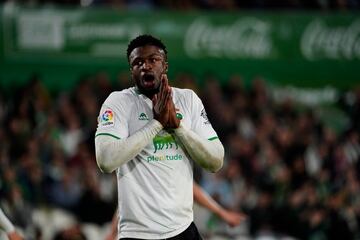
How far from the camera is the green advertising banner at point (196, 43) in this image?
1209 centimetres

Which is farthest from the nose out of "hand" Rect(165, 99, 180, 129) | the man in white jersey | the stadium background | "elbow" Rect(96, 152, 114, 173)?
the stadium background

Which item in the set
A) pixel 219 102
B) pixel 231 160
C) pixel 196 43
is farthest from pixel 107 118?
pixel 196 43

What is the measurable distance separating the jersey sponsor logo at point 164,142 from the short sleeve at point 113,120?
16 cm

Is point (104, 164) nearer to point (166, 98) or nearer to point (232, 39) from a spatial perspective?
point (166, 98)

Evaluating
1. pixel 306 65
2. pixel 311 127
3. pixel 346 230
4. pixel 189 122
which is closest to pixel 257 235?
pixel 346 230

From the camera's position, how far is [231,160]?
37.0 ft

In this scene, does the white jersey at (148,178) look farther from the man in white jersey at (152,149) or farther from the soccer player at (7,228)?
the soccer player at (7,228)

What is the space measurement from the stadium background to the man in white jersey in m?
4.62

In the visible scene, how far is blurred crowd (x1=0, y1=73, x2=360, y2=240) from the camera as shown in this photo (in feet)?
33.6

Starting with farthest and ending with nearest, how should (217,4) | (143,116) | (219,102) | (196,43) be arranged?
(217,4) → (196,43) → (219,102) → (143,116)

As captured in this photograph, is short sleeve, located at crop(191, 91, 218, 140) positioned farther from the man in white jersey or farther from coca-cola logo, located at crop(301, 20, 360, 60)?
coca-cola logo, located at crop(301, 20, 360, 60)

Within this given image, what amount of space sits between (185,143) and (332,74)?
8.76m

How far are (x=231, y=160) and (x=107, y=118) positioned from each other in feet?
21.9

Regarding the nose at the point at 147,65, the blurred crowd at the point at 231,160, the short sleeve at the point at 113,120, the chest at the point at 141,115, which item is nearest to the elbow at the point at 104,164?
the short sleeve at the point at 113,120
